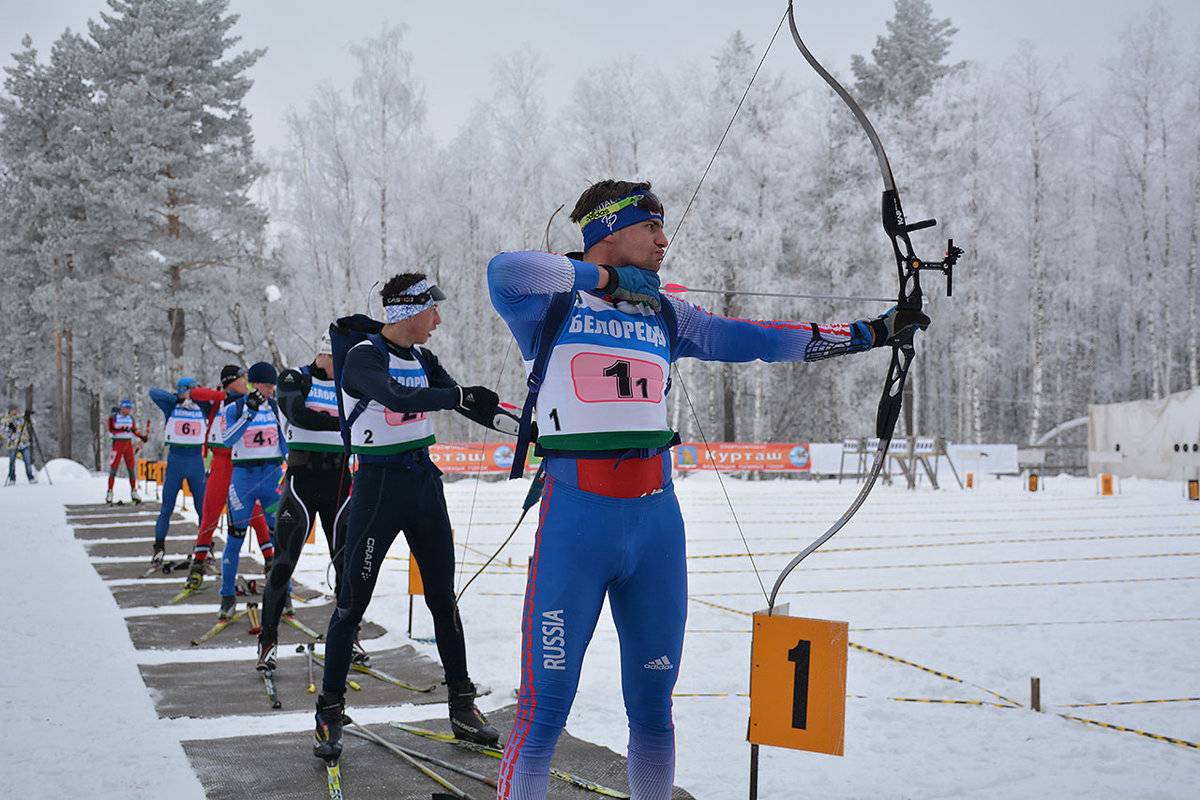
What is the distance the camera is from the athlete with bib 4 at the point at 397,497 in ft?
13.4

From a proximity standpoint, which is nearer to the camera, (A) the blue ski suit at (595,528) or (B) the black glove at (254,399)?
(A) the blue ski suit at (595,528)

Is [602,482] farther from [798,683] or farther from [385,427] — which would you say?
[385,427]

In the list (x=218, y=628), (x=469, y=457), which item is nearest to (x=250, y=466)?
(x=218, y=628)

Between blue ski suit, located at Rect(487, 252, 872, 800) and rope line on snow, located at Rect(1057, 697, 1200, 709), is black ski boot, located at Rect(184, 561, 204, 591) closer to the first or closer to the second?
blue ski suit, located at Rect(487, 252, 872, 800)

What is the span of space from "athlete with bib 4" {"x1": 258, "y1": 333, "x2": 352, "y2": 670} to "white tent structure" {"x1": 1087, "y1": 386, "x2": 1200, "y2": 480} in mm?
21150

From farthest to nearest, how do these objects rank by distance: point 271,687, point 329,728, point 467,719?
point 271,687 → point 467,719 → point 329,728

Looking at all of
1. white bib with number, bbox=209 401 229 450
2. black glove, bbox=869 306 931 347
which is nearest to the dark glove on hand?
black glove, bbox=869 306 931 347

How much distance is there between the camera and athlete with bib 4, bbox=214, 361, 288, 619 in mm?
6992

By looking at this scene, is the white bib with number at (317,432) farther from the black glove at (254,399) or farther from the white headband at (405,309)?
the black glove at (254,399)

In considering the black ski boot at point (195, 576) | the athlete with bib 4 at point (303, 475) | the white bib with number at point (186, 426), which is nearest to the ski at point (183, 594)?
the black ski boot at point (195, 576)

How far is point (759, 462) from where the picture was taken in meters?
26.0

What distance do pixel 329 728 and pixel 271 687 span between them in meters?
1.33

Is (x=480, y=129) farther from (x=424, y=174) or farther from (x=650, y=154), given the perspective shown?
(x=650, y=154)

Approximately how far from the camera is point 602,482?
259 cm
